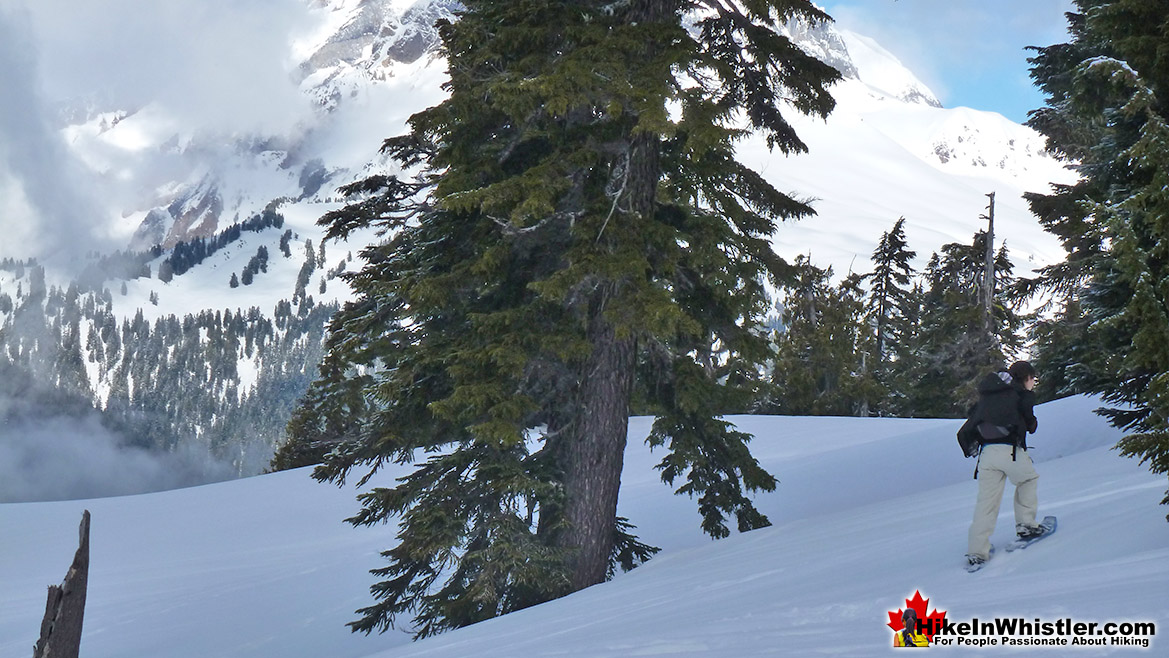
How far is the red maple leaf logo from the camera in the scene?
538 cm

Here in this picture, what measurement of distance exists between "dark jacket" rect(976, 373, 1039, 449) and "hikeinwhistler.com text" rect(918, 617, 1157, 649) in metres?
2.24

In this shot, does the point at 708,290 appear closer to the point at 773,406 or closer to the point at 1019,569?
the point at 1019,569

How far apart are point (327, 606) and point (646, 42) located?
11.0m

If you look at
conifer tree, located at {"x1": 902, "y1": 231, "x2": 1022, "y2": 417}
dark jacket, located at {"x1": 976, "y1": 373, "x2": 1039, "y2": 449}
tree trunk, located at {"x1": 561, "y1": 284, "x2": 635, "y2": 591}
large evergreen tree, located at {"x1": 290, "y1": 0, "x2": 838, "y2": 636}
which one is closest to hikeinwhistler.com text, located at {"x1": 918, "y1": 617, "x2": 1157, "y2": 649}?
dark jacket, located at {"x1": 976, "y1": 373, "x2": 1039, "y2": 449}

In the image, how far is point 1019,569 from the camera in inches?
257

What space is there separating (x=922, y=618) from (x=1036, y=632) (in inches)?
25.8

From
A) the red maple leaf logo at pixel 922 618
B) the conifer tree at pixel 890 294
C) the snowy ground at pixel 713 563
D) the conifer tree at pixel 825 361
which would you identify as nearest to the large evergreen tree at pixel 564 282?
the snowy ground at pixel 713 563

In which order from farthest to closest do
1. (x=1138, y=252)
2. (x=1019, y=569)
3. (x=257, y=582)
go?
(x=257, y=582)
(x=1138, y=252)
(x=1019, y=569)

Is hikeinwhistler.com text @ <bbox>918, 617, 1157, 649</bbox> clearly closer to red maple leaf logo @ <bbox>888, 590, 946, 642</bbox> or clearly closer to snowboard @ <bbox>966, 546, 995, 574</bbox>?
red maple leaf logo @ <bbox>888, 590, 946, 642</bbox>

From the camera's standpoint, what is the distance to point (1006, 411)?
284 inches

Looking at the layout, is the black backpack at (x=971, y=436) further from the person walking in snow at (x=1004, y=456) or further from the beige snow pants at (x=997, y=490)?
the beige snow pants at (x=997, y=490)

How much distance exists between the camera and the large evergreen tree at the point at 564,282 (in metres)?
9.87

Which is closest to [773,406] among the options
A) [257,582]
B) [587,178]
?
[257,582]

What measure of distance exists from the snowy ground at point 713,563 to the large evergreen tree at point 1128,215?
0.98m
